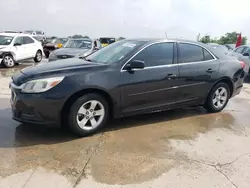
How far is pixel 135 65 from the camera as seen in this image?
452 centimetres

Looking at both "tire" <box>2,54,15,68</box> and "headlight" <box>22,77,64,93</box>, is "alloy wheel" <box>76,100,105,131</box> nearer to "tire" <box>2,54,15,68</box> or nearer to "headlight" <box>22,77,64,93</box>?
"headlight" <box>22,77,64,93</box>

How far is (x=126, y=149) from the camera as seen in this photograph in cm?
399

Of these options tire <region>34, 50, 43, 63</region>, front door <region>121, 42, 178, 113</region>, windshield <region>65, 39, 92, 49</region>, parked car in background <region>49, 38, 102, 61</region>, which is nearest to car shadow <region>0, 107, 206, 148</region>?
front door <region>121, 42, 178, 113</region>

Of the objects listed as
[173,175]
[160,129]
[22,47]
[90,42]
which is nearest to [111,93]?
[160,129]

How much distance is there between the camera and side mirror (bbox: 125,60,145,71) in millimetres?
4512

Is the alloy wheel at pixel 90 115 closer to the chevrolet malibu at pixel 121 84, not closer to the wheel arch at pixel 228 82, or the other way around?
the chevrolet malibu at pixel 121 84

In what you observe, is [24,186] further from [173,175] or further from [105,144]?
[173,175]

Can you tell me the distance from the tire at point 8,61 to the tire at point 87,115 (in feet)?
31.8

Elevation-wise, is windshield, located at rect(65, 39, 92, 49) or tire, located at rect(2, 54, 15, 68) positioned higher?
windshield, located at rect(65, 39, 92, 49)

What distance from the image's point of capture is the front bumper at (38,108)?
3.99 m

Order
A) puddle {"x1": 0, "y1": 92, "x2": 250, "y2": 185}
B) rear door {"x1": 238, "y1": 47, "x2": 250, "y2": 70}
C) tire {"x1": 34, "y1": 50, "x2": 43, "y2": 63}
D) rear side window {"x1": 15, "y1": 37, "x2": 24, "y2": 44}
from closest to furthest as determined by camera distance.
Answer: puddle {"x1": 0, "y1": 92, "x2": 250, "y2": 185}
rear door {"x1": 238, "y1": 47, "x2": 250, "y2": 70}
rear side window {"x1": 15, "y1": 37, "x2": 24, "y2": 44}
tire {"x1": 34, "y1": 50, "x2": 43, "y2": 63}

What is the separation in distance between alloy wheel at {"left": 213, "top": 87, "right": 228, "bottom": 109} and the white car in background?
9.98m

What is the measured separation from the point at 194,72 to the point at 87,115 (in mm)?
2222

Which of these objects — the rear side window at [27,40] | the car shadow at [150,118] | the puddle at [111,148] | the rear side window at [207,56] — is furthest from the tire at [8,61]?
the rear side window at [207,56]
